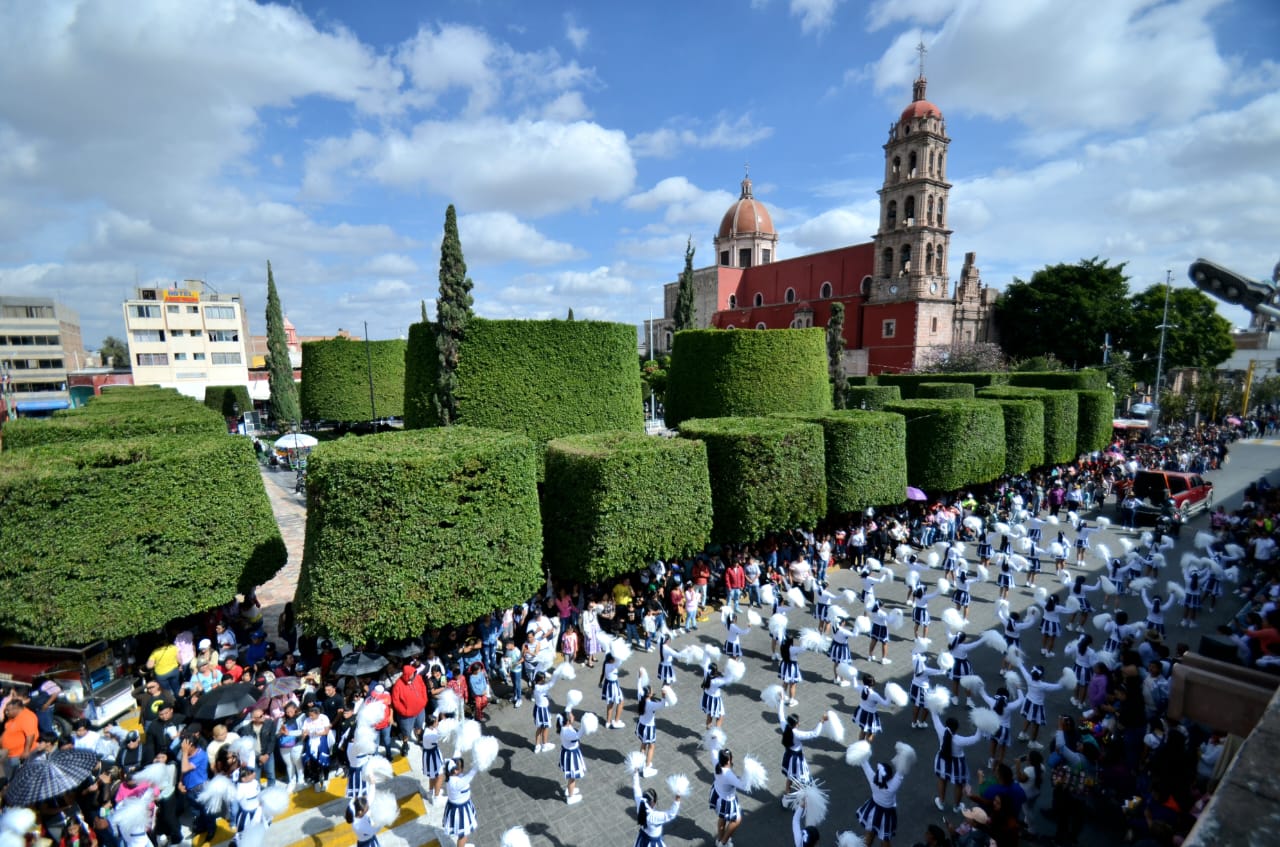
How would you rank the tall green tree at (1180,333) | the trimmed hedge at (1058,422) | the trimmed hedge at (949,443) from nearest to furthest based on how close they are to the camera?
the trimmed hedge at (949,443)
the trimmed hedge at (1058,422)
the tall green tree at (1180,333)

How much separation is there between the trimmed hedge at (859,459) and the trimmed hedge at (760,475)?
1.35m

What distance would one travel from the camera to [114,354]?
104m

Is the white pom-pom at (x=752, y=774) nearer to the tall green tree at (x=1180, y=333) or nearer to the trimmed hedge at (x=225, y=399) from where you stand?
the trimmed hedge at (x=225, y=399)

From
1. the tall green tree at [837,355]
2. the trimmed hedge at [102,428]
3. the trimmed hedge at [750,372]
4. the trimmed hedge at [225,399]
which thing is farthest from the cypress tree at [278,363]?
the tall green tree at [837,355]

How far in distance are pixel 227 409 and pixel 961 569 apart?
58.6 meters

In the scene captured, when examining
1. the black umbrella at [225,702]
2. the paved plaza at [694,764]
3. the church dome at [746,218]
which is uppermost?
the church dome at [746,218]

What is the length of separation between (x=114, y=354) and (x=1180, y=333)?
15789 cm

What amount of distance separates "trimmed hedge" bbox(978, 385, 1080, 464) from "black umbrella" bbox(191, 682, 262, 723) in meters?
30.7

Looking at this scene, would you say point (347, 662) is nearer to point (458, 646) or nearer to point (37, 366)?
point (458, 646)

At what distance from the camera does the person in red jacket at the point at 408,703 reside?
990 centimetres

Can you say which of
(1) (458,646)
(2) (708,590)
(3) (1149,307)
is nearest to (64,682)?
(1) (458,646)

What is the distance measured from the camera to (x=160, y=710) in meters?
8.62

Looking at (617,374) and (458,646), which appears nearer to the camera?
(458,646)

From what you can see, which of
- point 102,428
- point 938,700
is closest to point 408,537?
point 938,700
